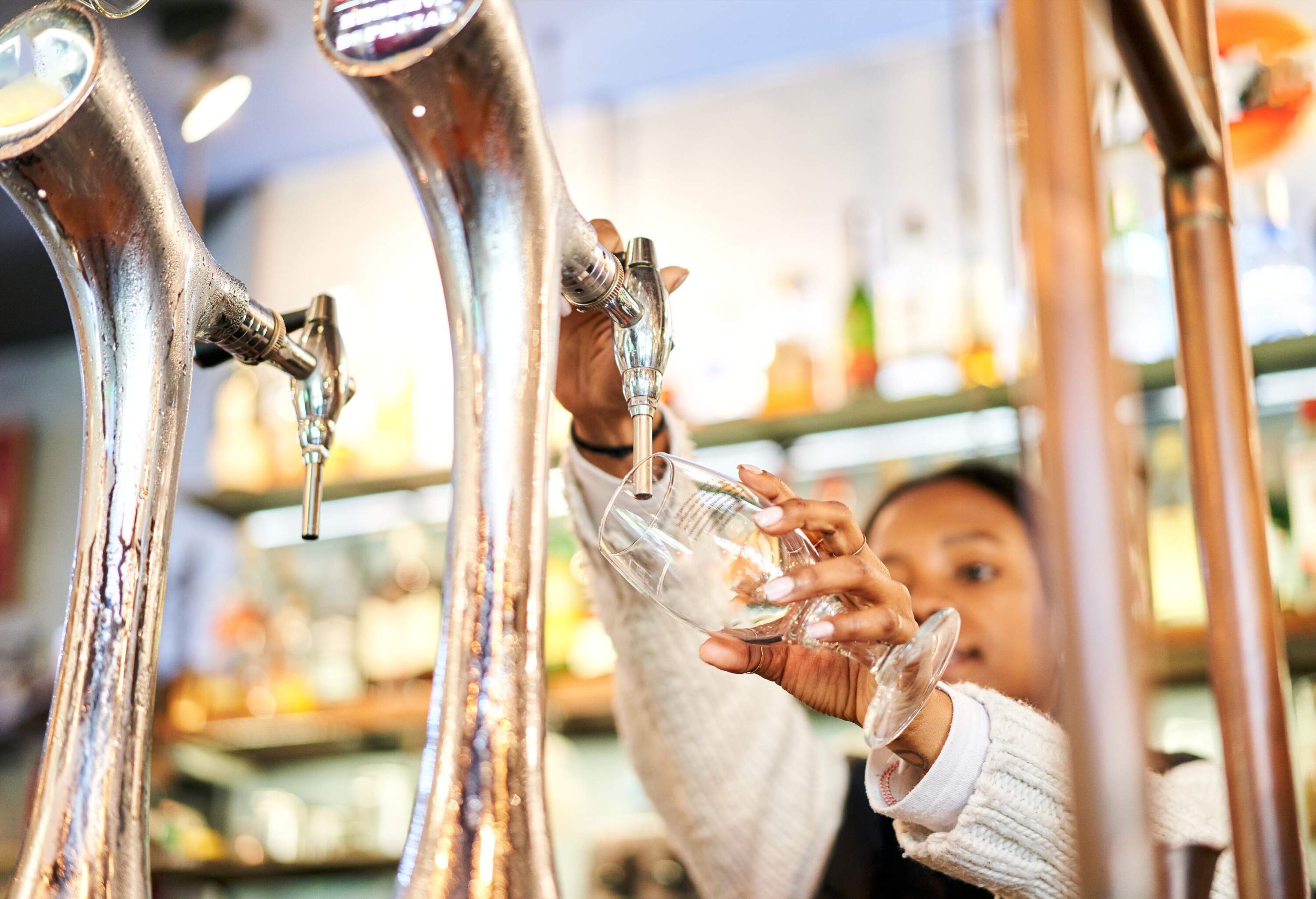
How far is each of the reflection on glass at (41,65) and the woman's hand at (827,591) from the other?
28 centimetres

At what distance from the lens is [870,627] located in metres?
0.50

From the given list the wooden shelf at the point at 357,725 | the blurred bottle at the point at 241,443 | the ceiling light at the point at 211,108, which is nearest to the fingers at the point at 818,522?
the ceiling light at the point at 211,108

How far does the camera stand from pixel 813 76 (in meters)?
2.34

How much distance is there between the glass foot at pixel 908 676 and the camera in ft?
1.57

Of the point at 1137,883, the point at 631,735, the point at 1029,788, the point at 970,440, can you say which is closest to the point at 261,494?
the point at 970,440

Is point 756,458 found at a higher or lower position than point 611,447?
higher

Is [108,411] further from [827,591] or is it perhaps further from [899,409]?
[899,409]

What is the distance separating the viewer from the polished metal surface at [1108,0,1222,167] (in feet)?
1.60

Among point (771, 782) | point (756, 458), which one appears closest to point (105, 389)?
point (771, 782)

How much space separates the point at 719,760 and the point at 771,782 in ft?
0.32

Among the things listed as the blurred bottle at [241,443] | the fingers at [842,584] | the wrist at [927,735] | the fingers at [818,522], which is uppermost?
the blurred bottle at [241,443]

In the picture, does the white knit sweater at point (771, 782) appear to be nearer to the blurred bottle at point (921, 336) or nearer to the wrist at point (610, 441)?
the wrist at point (610, 441)

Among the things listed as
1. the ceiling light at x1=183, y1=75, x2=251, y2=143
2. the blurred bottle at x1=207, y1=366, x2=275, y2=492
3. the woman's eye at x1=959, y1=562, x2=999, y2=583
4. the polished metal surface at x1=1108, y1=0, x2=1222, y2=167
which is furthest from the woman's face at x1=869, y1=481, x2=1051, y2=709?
the blurred bottle at x1=207, y1=366, x2=275, y2=492

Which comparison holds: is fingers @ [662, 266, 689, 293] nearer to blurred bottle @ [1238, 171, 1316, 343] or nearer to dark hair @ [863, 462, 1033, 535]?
dark hair @ [863, 462, 1033, 535]
